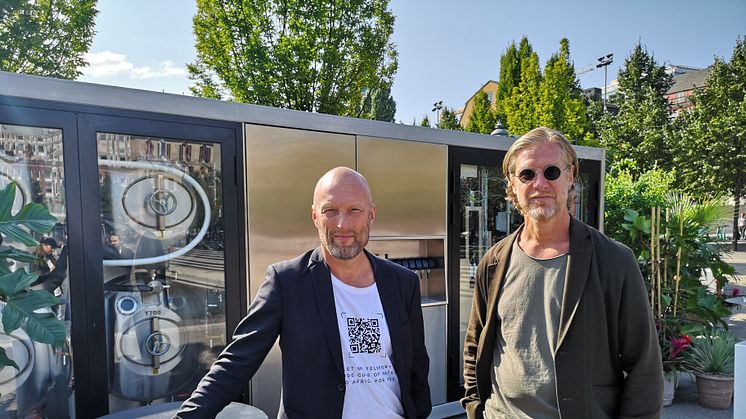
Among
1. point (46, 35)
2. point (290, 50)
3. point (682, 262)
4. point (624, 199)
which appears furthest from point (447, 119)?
point (682, 262)

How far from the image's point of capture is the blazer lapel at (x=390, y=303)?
1.59 m

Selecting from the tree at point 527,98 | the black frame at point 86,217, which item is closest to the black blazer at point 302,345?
the black frame at point 86,217

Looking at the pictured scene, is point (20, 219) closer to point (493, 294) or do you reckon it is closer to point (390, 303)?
point (390, 303)

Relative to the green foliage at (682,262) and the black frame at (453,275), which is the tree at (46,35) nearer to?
the black frame at (453,275)

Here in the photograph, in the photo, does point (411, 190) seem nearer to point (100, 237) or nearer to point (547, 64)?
point (100, 237)

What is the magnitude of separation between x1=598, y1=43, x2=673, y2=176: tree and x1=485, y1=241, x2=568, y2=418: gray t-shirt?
16983 millimetres

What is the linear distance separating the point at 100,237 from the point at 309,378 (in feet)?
5.02

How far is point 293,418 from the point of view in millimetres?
1492

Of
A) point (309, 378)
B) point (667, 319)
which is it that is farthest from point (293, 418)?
point (667, 319)

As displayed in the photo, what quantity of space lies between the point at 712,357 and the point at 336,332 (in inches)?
168

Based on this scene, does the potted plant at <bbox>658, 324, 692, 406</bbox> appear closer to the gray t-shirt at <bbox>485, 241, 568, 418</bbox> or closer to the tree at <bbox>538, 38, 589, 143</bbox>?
the gray t-shirt at <bbox>485, 241, 568, 418</bbox>

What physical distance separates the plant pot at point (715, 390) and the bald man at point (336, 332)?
3773mm

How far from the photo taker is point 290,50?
9.20 metres

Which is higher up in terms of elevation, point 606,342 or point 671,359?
point 606,342
